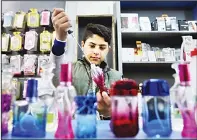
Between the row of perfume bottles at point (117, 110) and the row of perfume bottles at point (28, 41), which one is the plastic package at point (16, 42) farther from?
the row of perfume bottles at point (117, 110)

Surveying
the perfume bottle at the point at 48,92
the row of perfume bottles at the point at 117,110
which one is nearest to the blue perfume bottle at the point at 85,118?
Answer: the row of perfume bottles at the point at 117,110

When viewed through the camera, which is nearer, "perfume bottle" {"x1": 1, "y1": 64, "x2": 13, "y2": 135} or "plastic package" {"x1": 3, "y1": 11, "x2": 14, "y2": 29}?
"perfume bottle" {"x1": 1, "y1": 64, "x2": 13, "y2": 135}

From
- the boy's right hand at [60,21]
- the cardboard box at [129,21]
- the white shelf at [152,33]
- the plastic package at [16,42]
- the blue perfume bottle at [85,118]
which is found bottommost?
the blue perfume bottle at [85,118]

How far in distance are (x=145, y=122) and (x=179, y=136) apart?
0.09m

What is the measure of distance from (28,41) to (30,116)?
7.26 ft

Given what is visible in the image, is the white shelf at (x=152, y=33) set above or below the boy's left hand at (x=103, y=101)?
above

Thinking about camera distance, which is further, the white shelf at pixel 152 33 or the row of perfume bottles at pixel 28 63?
the white shelf at pixel 152 33

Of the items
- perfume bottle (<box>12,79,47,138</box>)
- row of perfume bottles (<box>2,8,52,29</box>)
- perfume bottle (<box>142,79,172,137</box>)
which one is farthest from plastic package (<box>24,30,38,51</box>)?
perfume bottle (<box>142,79,172,137</box>)

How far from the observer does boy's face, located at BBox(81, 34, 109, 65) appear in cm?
178

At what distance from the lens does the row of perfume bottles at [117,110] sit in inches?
23.6

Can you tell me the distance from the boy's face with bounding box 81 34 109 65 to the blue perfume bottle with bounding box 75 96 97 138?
116 centimetres

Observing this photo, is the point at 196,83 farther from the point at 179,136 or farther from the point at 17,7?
the point at 17,7

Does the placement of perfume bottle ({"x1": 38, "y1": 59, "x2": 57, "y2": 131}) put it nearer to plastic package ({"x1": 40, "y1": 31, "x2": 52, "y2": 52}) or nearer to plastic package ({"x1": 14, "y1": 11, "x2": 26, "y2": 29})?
plastic package ({"x1": 40, "y1": 31, "x2": 52, "y2": 52})

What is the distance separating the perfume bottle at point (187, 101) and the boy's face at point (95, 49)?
1.16 m
